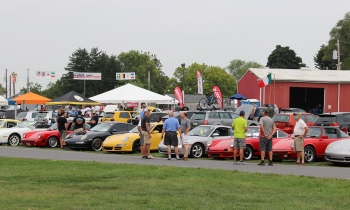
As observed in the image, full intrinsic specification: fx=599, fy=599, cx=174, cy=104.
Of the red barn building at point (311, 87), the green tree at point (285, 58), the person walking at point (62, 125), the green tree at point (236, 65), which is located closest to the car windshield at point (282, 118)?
the person walking at point (62, 125)

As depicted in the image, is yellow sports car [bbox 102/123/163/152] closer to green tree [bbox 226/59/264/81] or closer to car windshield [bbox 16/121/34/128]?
car windshield [bbox 16/121/34/128]

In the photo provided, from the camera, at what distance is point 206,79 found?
121m

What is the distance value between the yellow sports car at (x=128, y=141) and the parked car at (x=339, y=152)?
25.8ft

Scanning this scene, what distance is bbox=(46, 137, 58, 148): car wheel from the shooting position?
2747 cm

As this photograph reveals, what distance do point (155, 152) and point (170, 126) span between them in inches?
177

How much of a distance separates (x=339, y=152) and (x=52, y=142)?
14.2m

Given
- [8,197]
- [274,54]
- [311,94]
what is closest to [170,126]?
A: [8,197]

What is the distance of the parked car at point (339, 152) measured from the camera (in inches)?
711

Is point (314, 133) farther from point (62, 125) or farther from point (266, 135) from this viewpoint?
point (62, 125)

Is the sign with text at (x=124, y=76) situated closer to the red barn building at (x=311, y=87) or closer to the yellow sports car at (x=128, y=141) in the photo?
the red barn building at (x=311, y=87)

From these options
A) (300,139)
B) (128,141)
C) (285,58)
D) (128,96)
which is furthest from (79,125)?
(285,58)

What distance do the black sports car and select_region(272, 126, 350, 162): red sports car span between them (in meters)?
8.48

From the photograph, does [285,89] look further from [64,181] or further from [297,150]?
[64,181]

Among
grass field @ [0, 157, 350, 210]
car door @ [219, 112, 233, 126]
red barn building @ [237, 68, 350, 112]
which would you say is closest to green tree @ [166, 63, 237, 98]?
red barn building @ [237, 68, 350, 112]
